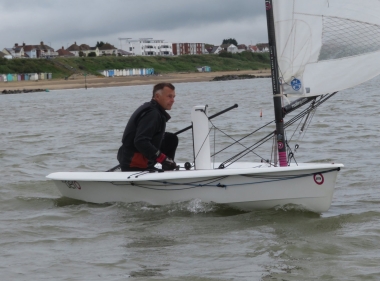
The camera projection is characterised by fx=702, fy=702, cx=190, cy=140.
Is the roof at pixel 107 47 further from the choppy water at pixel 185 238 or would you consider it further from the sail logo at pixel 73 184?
the sail logo at pixel 73 184

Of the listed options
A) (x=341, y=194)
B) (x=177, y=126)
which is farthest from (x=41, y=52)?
(x=341, y=194)

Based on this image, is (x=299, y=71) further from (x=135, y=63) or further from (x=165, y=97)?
(x=135, y=63)

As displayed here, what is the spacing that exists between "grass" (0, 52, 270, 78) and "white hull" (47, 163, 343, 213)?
70.8 meters

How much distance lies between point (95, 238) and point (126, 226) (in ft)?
1.56

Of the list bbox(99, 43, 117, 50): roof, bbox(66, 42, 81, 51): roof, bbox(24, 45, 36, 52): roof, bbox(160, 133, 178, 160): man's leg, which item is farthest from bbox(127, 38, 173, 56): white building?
bbox(160, 133, 178, 160): man's leg

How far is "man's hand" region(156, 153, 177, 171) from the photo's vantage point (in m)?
7.02

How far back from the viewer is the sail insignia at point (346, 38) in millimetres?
6734

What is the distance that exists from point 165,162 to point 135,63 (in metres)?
86.6

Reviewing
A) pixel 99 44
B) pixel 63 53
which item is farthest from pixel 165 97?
pixel 99 44

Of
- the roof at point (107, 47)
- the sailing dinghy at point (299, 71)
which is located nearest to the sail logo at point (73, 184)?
the sailing dinghy at point (299, 71)

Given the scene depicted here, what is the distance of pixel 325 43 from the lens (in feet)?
22.4

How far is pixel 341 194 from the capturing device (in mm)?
8102

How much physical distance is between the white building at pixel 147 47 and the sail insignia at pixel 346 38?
130026mm

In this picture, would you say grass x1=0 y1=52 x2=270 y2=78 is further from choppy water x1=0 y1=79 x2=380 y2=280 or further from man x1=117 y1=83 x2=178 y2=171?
man x1=117 y1=83 x2=178 y2=171
